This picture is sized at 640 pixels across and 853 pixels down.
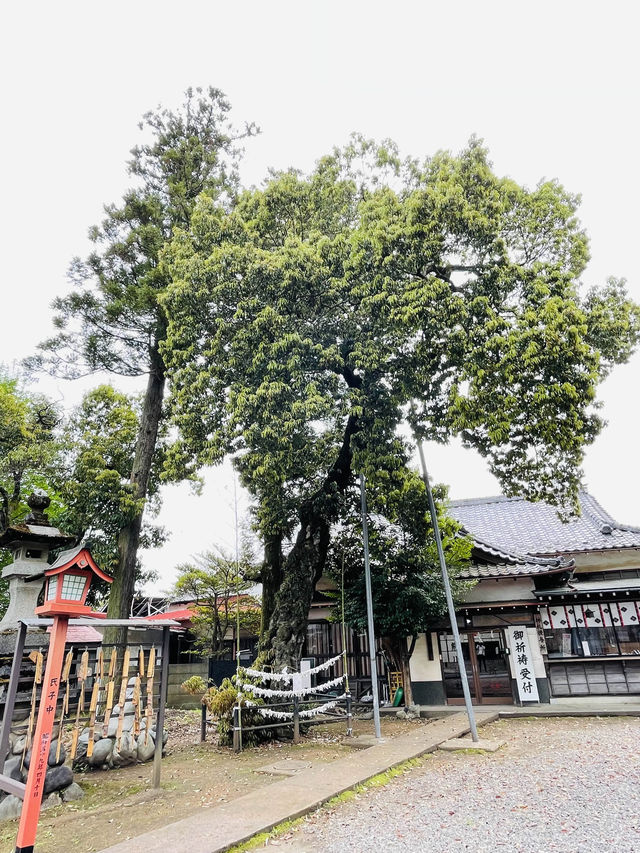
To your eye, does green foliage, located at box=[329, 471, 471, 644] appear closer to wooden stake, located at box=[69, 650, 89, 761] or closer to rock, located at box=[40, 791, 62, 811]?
wooden stake, located at box=[69, 650, 89, 761]

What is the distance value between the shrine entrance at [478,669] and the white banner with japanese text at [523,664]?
1.55 ft

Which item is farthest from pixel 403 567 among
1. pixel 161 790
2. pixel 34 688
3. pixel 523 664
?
pixel 34 688

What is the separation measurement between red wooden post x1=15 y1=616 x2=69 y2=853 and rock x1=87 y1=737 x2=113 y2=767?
Result: 11.0 feet

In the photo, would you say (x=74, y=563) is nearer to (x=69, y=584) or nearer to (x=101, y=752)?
A: (x=69, y=584)

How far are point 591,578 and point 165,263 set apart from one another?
Result: 1465 cm

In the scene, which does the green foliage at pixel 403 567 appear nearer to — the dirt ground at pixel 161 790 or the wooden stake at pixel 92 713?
the dirt ground at pixel 161 790

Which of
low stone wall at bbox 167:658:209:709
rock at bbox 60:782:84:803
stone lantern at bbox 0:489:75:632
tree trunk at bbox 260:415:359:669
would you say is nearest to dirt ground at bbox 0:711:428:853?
rock at bbox 60:782:84:803

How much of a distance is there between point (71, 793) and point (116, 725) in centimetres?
175

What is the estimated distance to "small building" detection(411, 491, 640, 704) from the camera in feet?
41.6

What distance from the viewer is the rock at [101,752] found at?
7.25 metres

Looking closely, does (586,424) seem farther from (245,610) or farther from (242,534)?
(245,610)

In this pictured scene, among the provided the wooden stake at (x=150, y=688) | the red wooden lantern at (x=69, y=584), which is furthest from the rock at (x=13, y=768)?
the red wooden lantern at (x=69, y=584)

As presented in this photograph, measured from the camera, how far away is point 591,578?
14.5m

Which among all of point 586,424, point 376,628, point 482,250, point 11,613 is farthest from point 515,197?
point 11,613
